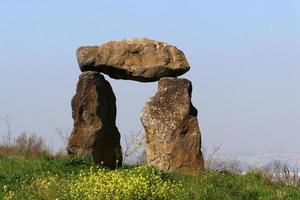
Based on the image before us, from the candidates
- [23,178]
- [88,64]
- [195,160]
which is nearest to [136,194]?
[23,178]

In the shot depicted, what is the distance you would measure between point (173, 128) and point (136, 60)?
241 cm

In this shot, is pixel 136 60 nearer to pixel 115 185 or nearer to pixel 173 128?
pixel 173 128

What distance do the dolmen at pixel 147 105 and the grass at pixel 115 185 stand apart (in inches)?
66.9

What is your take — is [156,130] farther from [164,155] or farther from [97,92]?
[97,92]

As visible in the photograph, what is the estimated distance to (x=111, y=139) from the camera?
2009cm

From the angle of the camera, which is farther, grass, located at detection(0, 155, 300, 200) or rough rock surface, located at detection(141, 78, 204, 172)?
rough rock surface, located at detection(141, 78, 204, 172)

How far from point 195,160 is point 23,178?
539 cm

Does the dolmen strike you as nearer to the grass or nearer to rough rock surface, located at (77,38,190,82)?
rough rock surface, located at (77,38,190,82)

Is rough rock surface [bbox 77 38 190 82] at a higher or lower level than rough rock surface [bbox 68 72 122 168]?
higher

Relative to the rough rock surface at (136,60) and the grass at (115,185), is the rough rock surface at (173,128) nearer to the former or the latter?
the rough rock surface at (136,60)

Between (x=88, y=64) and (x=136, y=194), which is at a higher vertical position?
(x=88, y=64)

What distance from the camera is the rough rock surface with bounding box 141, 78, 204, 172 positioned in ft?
60.2

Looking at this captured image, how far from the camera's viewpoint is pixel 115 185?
12.0 m

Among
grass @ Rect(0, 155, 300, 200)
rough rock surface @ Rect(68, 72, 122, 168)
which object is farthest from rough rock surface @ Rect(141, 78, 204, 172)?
grass @ Rect(0, 155, 300, 200)
